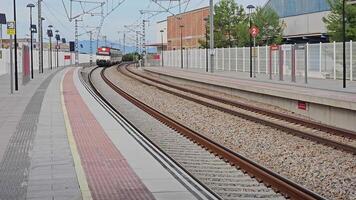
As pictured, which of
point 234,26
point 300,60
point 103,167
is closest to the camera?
point 103,167

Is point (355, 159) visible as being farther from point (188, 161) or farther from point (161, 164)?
point (161, 164)

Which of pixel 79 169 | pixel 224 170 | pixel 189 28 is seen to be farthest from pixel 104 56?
pixel 79 169

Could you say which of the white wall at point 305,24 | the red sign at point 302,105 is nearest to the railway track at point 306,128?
the red sign at point 302,105

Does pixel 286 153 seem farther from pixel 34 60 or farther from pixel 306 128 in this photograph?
pixel 34 60

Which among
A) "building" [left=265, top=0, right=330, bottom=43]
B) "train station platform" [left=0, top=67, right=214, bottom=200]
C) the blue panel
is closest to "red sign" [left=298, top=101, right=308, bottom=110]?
"train station platform" [left=0, top=67, right=214, bottom=200]

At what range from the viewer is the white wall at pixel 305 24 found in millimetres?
61781

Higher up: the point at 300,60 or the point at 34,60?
the point at 34,60

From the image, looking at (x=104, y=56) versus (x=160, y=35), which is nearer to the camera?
(x=104, y=56)

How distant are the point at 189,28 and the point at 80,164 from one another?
101388 millimetres

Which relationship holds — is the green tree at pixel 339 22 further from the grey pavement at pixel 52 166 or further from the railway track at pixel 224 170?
the grey pavement at pixel 52 166

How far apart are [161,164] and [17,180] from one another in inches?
107

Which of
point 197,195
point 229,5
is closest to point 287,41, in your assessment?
point 229,5

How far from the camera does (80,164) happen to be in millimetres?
10430

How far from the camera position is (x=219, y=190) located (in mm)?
9859
